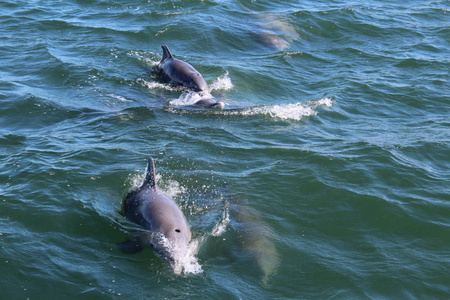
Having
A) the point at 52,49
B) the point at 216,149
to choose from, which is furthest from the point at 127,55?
the point at 216,149

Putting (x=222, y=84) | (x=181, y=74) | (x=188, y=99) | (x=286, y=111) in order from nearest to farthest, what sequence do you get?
(x=286, y=111), (x=188, y=99), (x=181, y=74), (x=222, y=84)

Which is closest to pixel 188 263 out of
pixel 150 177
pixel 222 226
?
pixel 222 226

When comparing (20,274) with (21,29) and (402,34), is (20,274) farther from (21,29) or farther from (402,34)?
(402,34)

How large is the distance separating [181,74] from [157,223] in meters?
8.39

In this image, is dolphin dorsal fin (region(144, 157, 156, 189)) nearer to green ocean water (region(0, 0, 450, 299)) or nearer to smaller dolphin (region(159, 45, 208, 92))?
green ocean water (region(0, 0, 450, 299))

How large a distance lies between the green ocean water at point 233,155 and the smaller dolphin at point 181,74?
0.44 meters

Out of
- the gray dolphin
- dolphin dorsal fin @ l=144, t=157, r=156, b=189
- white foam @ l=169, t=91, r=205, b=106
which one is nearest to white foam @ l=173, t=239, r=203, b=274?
the gray dolphin

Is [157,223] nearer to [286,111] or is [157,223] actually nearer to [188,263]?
[188,263]

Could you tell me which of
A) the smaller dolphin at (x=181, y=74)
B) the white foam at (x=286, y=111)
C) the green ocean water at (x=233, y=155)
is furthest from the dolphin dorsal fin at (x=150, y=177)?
the smaller dolphin at (x=181, y=74)

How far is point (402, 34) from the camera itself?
23.4 metres

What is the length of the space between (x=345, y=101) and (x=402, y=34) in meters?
8.07

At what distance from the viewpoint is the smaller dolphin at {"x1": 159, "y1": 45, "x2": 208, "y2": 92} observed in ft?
54.4

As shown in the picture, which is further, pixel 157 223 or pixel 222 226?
pixel 222 226

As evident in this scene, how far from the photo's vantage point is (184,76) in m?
16.9
